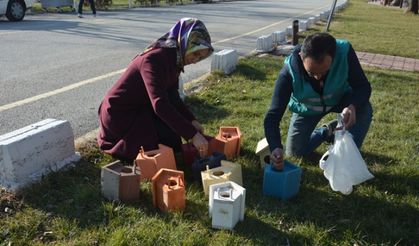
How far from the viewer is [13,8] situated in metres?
12.9

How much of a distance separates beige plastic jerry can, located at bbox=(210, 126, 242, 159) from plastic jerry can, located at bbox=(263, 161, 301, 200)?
553mm

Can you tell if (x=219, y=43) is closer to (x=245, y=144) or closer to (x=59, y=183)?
(x=245, y=144)

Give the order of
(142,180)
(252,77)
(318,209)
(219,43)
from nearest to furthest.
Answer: (318,209)
(142,180)
(252,77)
(219,43)

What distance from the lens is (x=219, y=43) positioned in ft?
32.7

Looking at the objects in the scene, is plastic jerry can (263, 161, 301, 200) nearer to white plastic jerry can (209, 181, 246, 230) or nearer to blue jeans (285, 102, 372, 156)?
white plastic jerry can (209, 181, 246, 230)

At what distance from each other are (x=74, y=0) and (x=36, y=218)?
17143 millimetres

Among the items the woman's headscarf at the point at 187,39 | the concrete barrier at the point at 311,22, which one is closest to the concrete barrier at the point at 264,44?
the concrete barrier at the point at 311,22

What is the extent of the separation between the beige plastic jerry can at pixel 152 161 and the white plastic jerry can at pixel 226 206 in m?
0.54

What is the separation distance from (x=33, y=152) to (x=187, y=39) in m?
1.26

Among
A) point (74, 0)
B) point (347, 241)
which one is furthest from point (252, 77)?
point (74, 0)

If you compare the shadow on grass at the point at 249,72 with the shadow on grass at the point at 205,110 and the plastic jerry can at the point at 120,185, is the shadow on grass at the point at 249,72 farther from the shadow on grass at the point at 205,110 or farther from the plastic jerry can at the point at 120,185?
the plastic jerry can at the point at 120,185

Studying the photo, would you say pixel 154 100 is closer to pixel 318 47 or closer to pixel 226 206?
pixel 226 206

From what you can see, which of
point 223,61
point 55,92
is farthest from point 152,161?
point 223,61

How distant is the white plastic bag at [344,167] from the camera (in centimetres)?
303
